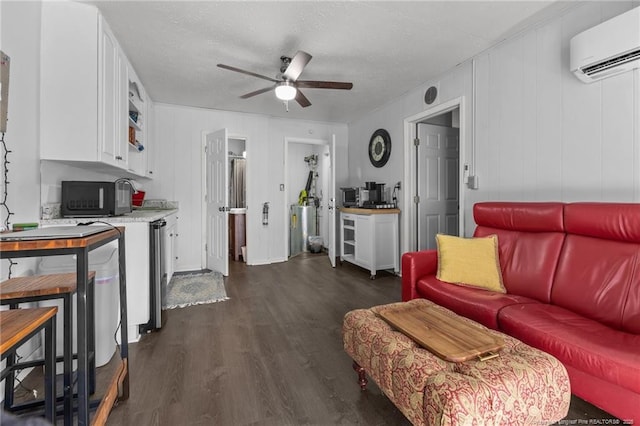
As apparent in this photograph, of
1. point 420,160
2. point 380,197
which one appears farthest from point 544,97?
point 380,197

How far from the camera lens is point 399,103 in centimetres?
398

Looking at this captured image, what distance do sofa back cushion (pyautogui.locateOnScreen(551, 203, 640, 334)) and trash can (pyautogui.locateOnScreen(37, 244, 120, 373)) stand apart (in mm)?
2823

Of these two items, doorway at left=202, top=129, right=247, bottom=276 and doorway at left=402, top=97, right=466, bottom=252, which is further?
doorway at left=202, top=129, right=247, bottom=276

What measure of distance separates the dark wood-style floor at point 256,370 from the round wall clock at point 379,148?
6.76ft

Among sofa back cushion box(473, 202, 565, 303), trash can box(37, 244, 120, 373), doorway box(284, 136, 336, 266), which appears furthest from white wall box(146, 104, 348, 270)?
sofa back cushion box(473, 202, 565, 303)

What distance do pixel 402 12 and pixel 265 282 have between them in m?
3.14

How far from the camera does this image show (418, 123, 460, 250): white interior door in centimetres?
392

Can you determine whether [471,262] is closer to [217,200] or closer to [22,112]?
[22,112]

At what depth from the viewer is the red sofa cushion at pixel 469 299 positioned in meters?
1.75

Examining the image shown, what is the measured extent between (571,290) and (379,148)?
10.2 ft

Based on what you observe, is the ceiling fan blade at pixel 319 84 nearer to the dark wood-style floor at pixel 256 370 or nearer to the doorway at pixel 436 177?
the doorway at pixel 436 177

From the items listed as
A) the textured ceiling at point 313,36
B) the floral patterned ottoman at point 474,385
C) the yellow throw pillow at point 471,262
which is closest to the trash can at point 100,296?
the floral patterned ottoman at point 474,385

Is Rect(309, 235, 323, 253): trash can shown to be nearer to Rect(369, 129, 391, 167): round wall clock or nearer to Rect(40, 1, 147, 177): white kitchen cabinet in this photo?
Rect(369, 129, 391, 167): round wall clock

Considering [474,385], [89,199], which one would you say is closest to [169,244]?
[89,199]
